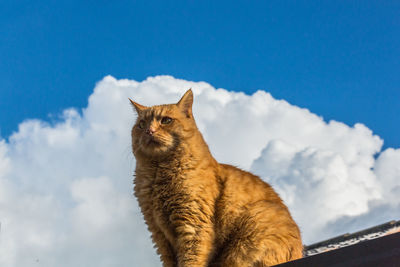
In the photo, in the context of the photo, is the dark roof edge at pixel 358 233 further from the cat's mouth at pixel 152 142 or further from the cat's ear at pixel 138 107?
the cat's ear at pixel 138 107

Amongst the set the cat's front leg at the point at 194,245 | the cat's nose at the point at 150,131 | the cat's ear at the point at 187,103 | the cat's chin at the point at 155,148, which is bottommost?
the cat's front leg at the point at 194,245

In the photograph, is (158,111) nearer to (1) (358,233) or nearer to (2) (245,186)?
(2) (245,186)

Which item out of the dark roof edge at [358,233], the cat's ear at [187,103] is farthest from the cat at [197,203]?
the dark roof edge at [358,233]

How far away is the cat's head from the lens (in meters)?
2.67

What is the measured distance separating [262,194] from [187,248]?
61cm

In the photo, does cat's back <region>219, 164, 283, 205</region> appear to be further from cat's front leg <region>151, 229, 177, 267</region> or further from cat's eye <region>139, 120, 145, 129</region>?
cat's eye <region>139, 120, 145, 129</region>

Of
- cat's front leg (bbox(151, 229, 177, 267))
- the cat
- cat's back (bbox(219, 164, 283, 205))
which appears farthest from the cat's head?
cat's front leg (bbox(151, 229, 177, 267))

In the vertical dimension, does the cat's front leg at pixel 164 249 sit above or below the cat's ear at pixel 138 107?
below

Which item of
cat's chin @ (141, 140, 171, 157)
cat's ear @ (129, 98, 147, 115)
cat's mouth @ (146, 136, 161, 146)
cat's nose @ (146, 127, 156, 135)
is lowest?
cat's chin @ (141, 140, 171, 157)

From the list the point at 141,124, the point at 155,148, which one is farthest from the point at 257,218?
the point at 141,124

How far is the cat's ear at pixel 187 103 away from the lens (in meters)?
2.91

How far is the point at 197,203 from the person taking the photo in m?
2.45

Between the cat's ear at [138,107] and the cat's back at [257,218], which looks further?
the cat's ear at [138,107]

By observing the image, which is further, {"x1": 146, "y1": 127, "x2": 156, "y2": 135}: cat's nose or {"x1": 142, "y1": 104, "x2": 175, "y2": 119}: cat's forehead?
{"x1": 142, "y1": 104, "x2": 175, "y2": 119}: cat's forehead
